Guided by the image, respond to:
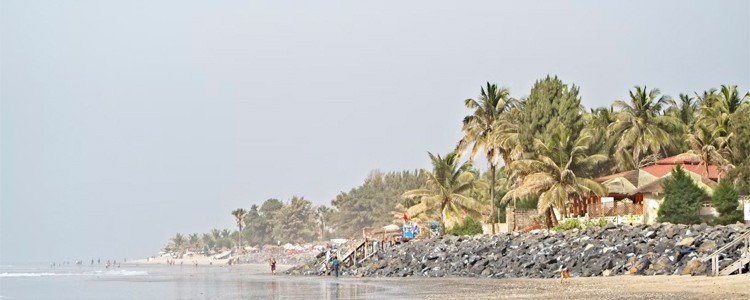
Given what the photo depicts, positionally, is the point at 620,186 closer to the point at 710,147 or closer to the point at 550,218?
the point at 550,218

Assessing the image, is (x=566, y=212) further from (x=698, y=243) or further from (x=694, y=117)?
(x=694, y=117)

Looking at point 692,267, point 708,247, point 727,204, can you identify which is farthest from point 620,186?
point 692,267

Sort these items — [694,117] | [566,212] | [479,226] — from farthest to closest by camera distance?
[694,117] → [479,226] → [566,212]

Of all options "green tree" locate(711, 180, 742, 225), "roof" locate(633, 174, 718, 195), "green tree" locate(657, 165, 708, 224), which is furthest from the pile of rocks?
"roof" locate(633, 174, 718, 195)

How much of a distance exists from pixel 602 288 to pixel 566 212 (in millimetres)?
26771

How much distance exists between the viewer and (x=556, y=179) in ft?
188

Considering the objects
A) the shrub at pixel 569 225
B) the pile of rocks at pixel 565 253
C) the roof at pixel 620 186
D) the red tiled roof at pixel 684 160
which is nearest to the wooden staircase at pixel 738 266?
the pile of rocks at pixel 565 253

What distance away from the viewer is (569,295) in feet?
99.6

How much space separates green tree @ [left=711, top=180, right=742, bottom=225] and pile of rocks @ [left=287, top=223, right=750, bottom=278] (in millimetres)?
3283

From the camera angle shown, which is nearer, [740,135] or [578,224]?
[578,224]

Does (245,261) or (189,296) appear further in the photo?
(245,261)

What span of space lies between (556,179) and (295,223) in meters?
112

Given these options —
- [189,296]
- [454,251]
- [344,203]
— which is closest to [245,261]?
[344,203]

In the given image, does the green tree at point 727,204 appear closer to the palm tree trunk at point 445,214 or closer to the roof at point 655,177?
the roof at point 655,177
